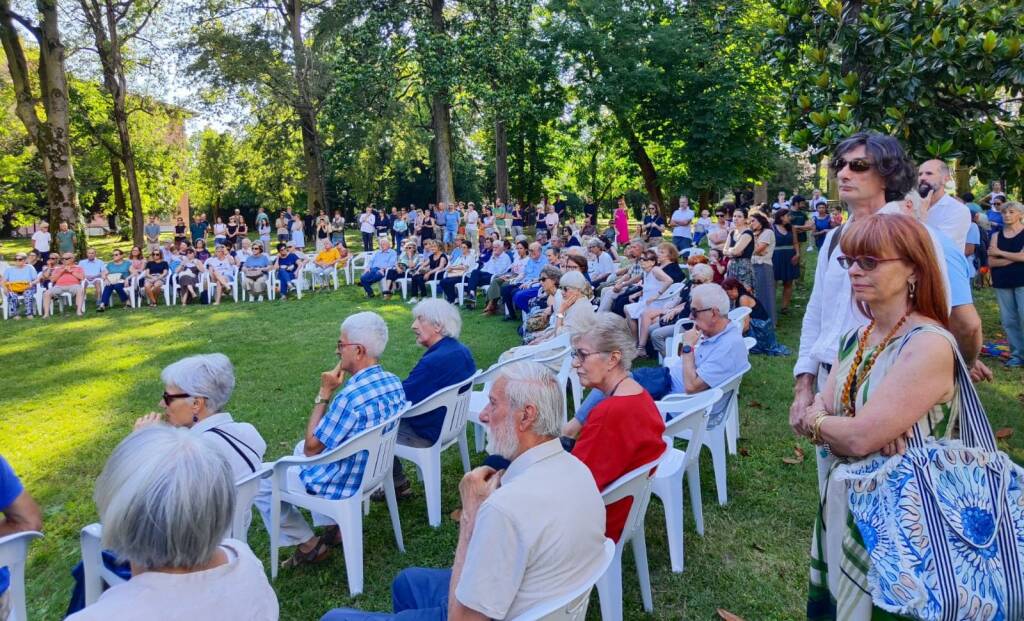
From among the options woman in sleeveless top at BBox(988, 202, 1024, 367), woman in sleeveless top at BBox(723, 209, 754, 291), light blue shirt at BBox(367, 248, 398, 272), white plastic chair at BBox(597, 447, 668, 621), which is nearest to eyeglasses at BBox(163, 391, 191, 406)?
white plastic chair at BBox(597, 447, 668, 621)

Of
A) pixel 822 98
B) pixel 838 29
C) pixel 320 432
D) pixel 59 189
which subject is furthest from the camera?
pixel 59 189

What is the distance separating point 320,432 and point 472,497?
150 centimetres

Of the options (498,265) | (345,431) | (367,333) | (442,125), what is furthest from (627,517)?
(442,125)

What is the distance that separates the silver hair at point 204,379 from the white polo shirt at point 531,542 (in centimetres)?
162

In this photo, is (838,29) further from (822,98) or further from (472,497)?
(472,497)

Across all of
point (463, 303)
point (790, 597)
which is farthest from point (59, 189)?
point (790, 597)

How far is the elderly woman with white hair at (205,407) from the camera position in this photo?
2711mm

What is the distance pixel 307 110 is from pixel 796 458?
21091mm

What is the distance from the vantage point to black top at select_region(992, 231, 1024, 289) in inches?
236

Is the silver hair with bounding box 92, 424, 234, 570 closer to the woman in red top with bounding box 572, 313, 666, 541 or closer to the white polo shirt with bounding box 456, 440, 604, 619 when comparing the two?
the white polo shirt with bounding box 456, 440, 604, 619

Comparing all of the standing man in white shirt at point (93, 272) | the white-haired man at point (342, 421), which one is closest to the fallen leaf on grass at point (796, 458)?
the white-haired man at point (342, 421)

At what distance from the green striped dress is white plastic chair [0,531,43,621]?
238 cm

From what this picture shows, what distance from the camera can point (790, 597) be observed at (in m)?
2.83

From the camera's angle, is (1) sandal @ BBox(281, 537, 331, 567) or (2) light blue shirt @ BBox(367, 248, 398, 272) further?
(2) light blue shirt @ BBox(367, 248, 398, 272)
